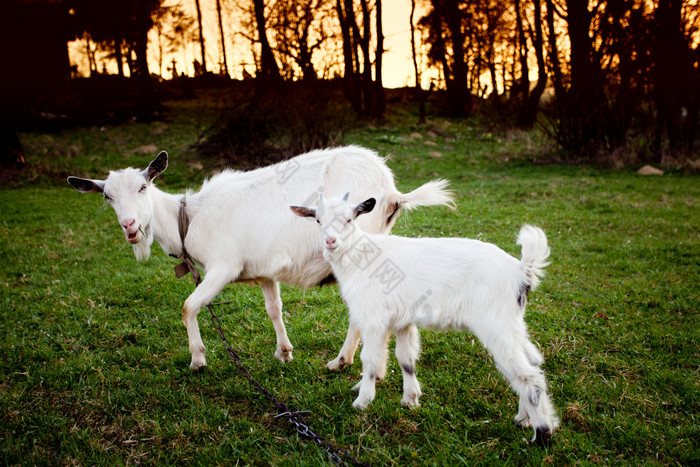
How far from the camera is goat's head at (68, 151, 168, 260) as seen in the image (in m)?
3.75

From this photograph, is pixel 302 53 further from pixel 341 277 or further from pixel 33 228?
pixel 341 277

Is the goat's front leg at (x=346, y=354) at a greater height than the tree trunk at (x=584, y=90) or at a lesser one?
lesser

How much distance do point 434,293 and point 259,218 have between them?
1781mm

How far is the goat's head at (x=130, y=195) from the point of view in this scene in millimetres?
3748

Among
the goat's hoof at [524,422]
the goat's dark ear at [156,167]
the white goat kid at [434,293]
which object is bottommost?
the goat's hoof at [524,422]

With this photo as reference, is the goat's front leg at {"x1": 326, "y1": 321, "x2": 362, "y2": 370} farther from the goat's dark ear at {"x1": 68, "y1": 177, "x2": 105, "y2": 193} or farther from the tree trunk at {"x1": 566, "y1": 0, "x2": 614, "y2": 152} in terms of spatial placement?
the tree trunk at {"x1": 566, "y1": 0, "x2": 614, "y2": 152}

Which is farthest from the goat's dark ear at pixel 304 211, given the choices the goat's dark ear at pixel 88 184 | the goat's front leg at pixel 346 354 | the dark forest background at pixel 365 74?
the dark forest background at pixel 365 74

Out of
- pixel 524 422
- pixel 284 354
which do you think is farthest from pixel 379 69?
pixel 524 422

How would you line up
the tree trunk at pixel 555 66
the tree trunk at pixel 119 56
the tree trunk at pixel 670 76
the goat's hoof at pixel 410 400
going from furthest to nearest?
the tree trunk at pixel 119 56, the tree trunk at pixel 555 66, the tree trunk at pixel 670 76, the goat's hoof at pixel 410 400

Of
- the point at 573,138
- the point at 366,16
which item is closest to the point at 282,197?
the point at 573,138

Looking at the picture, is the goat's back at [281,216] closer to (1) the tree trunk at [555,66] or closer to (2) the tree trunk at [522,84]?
(1) the tree trunk at [555,66]

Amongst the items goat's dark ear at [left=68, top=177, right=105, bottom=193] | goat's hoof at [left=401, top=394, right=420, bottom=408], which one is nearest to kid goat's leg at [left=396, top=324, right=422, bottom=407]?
goat's hoof at [left=401, top=394, right=420, bottom=408]

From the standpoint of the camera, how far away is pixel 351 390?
11.6ft

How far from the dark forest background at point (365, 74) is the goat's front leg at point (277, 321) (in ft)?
36.6
